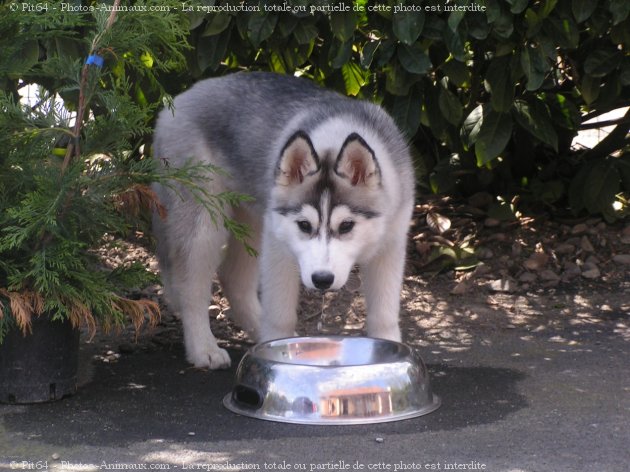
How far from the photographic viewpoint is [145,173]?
4.60 meters

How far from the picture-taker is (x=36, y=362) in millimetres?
4586

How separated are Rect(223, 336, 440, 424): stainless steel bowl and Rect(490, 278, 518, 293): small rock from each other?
2367 mm

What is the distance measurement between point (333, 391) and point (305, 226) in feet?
2.79

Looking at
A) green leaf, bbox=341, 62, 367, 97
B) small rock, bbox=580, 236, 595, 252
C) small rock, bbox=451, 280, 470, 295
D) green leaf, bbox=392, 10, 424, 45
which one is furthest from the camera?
small rock, bbox=580, 236, 595, 252

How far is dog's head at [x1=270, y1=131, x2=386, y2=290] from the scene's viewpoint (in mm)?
4656

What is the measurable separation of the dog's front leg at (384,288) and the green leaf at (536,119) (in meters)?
1.60

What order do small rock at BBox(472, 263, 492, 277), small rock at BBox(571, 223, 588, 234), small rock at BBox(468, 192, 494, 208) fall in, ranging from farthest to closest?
small rock at BBox(468, 192, 494, 208), small rock at BBox(571, 223, 588, 234), small rock at BBox(472, 263, 492, 277)

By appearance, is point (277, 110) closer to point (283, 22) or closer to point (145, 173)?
point (283, 22)

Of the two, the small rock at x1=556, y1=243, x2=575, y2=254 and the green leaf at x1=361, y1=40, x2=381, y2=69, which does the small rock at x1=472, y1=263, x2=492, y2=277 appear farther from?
the green leaf at x1=361, y1=40, x2=381, y2=69

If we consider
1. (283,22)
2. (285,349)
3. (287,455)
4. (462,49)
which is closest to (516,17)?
(462,49)

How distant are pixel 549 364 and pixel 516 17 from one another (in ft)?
6.54

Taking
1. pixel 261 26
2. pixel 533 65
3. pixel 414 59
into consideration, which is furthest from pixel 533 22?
pixel 261 26

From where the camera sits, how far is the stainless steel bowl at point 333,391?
4.29 m

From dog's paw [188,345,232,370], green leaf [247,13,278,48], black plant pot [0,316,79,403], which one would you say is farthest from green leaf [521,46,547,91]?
black plant pot [0,316,79,403]
